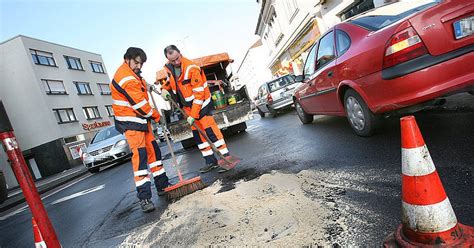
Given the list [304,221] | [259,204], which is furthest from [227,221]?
[304,221]

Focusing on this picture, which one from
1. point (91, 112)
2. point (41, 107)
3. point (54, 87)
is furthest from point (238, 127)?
point (91, 112)

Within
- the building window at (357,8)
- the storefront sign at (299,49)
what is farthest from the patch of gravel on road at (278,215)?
the storefront sign at (299,49)

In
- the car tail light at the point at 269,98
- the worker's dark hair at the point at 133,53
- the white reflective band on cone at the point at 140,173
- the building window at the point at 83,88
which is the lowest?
the white reflective band on cone at the point at 140,173

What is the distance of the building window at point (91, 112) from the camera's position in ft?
104

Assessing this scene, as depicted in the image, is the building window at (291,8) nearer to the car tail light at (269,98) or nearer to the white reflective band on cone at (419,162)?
the car tail light at (269,98)

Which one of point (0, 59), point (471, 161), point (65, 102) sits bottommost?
point (471, 161)

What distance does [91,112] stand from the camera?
32.6m

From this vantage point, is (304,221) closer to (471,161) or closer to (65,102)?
(471,161)

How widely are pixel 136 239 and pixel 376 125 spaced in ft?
10.2

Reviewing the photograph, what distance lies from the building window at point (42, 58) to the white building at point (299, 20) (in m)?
20.9

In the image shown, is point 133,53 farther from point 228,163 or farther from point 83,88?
point 83,88

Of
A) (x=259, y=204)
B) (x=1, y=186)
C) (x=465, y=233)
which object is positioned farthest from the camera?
(x=1, y=186)

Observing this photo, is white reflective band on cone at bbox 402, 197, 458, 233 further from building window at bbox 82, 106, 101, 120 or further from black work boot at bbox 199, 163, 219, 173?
building window at bbox 82, 106, 101, 120

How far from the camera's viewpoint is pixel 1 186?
10039mm
